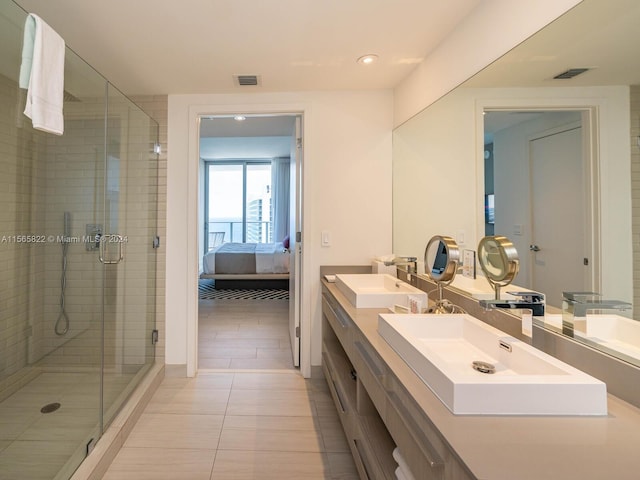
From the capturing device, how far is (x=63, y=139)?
5.31 ft

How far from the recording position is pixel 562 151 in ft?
3.84

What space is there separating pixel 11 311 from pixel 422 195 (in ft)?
7.65

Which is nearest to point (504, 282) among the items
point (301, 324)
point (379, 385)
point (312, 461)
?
point (379, 385)

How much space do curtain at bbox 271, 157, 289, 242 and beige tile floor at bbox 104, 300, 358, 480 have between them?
191 inches

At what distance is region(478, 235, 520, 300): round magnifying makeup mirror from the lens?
4.27 ft

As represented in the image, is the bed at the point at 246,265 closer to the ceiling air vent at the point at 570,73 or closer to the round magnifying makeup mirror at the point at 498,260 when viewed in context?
the round magnifying makeup mirror at the point at 498,260

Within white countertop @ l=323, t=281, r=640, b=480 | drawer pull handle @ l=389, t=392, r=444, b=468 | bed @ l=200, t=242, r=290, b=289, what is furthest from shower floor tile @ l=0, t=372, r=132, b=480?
bed @ l=200, t=242, r=290, b=289

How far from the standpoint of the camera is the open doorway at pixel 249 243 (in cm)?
310

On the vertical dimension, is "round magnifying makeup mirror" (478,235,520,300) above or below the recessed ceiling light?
below

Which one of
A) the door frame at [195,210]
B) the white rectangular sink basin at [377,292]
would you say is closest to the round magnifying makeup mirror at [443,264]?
the white rectangular sink basin at [377,292]

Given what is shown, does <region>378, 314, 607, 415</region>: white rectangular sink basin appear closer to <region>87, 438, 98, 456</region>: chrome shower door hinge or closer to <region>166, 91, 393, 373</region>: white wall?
<region>166, 91, 393, 373</region>: white wall

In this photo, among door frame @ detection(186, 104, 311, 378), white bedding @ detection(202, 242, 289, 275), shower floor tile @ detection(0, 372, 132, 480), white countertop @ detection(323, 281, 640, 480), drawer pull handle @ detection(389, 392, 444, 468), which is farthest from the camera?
white bedding @ detection(202, 242, 289, 275)

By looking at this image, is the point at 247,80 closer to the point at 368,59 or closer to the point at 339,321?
the point at 368,59

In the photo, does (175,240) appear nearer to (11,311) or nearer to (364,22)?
(11,311)
